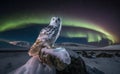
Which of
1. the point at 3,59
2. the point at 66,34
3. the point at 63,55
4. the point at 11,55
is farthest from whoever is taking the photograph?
the point at 66,34

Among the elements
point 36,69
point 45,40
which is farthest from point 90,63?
point 36,69

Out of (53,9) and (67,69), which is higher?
(53,9)

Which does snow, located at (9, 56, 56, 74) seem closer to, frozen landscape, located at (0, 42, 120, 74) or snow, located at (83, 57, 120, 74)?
frozen landscape, located at (0, 42, 120, 74)

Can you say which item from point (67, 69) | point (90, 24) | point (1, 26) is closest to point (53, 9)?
point (90, 24)

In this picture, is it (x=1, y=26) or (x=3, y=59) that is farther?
(x=1, y=26)

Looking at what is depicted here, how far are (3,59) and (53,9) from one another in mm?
1769

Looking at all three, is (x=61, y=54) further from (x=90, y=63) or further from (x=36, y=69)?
(x=90, y=63)

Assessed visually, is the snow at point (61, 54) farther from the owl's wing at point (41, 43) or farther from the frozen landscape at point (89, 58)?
the frozen landscape at point (89, 58)

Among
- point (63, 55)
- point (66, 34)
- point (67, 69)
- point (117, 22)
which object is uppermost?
point (117, 22)

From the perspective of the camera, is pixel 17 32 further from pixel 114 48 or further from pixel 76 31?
pixel 114 48

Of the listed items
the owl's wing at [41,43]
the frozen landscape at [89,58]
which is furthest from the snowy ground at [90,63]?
the owl's wing at [41,43]

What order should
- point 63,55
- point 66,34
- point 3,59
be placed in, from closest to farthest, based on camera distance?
1. point 63,55
2. point 3,59
3. point 66,34

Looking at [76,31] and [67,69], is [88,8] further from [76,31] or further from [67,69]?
[67,69]

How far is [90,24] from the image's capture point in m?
4.74
